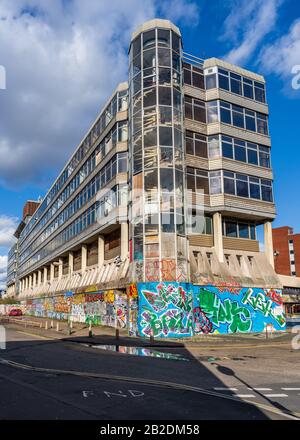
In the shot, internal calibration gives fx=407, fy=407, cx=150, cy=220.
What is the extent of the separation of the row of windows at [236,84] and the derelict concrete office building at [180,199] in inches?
4.3

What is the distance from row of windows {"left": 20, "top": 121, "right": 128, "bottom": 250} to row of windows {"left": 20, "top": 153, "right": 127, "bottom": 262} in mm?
1468

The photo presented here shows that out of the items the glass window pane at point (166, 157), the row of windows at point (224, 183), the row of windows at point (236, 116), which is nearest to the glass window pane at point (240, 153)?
the row of windows at point (224, 183)

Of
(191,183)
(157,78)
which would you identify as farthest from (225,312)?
(157,78)

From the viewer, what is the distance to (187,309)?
27.5 m

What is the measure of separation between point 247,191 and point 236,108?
25.0ft

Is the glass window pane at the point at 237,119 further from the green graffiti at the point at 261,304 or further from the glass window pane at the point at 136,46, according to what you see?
the green graffiti at the point at 261,304

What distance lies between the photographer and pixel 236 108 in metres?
36.1

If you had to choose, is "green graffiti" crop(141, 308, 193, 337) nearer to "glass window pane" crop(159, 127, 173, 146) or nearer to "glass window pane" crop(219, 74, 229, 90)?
"glass window pane" crop(159, 127, 173, 146)

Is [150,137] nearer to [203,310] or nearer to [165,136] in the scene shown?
[165,136]

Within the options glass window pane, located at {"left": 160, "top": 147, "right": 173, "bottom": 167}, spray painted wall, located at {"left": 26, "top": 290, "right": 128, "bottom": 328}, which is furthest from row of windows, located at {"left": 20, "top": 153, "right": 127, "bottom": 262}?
spray painted wall, located at {"left": 26, "top": 290, "right": 128, "bottom": 328}

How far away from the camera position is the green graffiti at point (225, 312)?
1148 inches

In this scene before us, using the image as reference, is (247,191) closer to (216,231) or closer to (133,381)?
(216,231)

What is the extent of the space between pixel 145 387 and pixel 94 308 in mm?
28969

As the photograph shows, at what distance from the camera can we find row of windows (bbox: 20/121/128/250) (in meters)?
36.3
